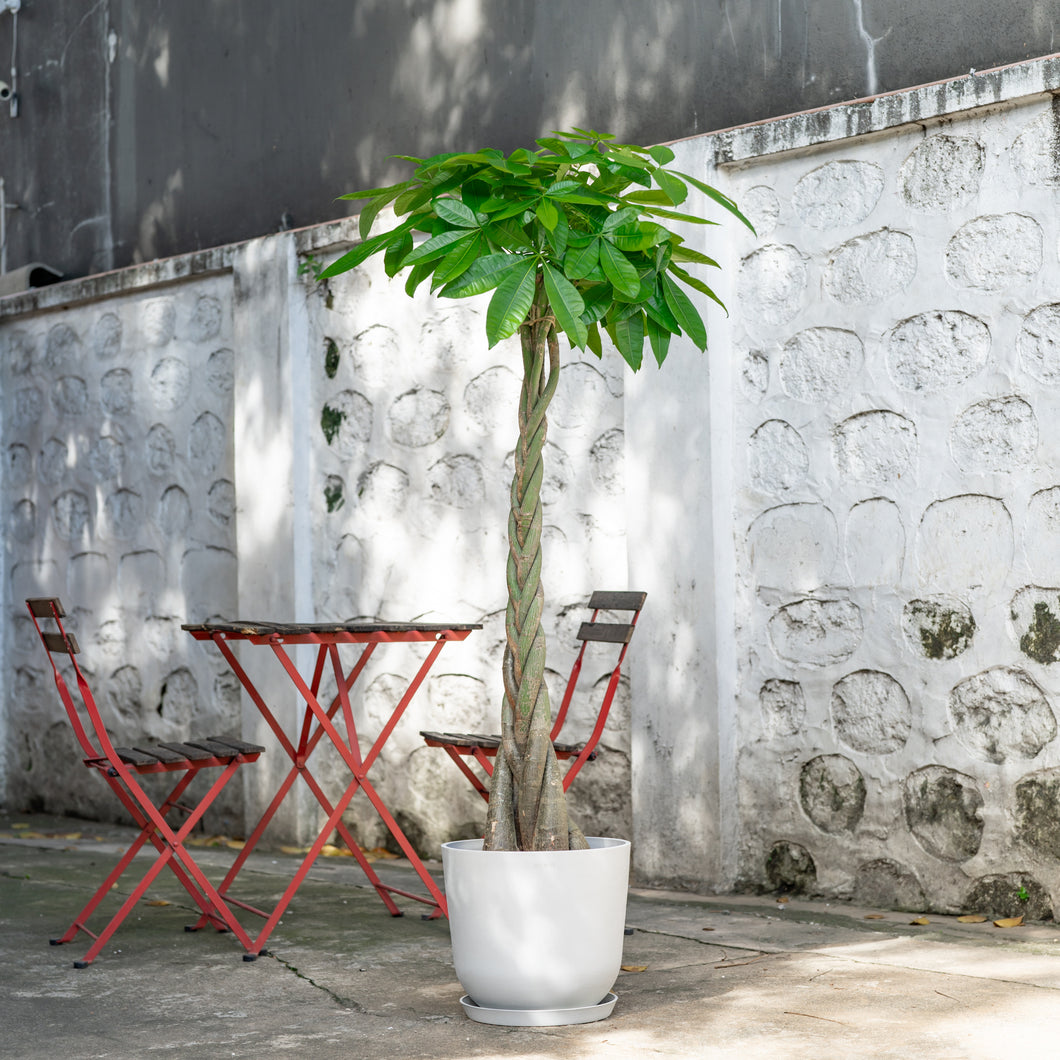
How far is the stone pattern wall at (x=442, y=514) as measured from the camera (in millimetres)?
5168

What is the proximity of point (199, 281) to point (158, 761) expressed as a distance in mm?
3127

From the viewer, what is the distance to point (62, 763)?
700cm

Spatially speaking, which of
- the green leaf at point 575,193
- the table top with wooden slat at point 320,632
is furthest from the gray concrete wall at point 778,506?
the green leaf at point 575,193

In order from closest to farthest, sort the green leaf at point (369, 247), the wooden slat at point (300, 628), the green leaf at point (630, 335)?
the green leaf at point (369, 247), the green leaf at point (630, 335), the wooden slat at point (300, 628)

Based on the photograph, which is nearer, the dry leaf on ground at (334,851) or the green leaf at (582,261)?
the green leaf at (582,261)

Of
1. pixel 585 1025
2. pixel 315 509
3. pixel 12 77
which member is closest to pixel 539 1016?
pixel 585 1025

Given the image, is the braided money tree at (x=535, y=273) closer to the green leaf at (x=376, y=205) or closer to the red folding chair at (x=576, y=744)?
the green leaf at (x=376, y=205)

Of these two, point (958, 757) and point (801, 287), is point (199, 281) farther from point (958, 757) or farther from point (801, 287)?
point (958, 757)

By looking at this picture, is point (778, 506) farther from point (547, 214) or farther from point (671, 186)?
point (547, 214)

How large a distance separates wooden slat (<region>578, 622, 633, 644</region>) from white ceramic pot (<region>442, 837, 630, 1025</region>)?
1140mm

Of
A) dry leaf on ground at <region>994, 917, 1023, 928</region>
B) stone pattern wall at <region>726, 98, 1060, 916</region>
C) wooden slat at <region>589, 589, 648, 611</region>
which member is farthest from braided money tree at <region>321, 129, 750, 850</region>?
dry leaf on ground at <region>994, 917, 1023, 928</region>

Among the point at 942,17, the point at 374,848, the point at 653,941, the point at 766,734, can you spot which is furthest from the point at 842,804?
the point at 942,17

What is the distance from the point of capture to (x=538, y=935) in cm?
323

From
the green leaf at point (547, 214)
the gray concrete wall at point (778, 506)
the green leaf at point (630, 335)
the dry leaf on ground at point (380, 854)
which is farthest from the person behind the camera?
the dry leaf on ground at point (380, 854)
